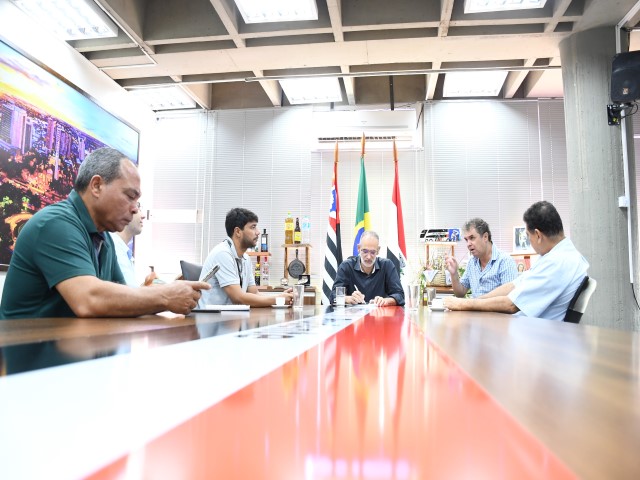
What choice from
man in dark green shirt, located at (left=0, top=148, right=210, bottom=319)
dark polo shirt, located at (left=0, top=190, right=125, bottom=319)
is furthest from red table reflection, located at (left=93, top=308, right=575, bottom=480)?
dark polo shirt, located at (left=0, top=190, right=125, bottom=319)

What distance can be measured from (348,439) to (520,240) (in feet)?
18.7

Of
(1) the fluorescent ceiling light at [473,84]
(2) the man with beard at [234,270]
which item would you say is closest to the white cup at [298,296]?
(2) the man with beard at [234,270]

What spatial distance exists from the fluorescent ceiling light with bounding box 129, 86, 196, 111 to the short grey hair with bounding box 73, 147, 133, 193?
404 cm

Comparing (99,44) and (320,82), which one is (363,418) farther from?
(320,82)

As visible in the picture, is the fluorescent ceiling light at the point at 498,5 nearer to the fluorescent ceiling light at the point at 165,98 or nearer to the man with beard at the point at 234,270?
the man with beard at the point at 234,270

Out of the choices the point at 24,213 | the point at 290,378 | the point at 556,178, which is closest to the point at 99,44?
the point at 24,213

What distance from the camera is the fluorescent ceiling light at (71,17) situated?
3730 millimetres

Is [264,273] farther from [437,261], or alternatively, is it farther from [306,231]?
[437,261]

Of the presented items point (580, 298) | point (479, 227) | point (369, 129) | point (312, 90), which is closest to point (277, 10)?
point (312, 90)

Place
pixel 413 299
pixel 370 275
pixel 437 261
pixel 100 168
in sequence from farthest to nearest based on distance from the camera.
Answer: pixel 437 261 < pixel 370 275 < pixel 413 299 < pixel 100 168

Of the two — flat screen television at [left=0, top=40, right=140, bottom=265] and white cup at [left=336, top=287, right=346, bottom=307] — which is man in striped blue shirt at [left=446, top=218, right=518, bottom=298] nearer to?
white cup at [left=336, top=287, right=346, bottom=307]

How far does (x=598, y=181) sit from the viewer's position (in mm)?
3746

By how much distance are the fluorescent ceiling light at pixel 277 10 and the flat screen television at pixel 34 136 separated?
5.64 ft

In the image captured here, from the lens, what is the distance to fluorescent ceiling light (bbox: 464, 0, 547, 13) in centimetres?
379
